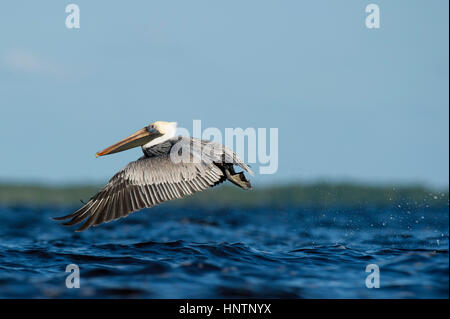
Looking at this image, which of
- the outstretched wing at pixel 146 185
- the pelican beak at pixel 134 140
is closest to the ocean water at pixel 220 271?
the outstretched wing at pixel 146 185

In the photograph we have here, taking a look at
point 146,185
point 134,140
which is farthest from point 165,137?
point 146,185

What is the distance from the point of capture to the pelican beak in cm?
913

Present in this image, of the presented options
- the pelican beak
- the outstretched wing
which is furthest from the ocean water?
the pelican beak

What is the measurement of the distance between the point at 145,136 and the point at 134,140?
185 millimetres

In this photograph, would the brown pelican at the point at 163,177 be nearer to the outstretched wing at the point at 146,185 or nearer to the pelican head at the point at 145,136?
the outstretched wing at the point at 146,185

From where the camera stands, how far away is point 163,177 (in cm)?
806

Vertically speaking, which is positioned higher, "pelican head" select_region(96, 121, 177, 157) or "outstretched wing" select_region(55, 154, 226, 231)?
"pelican head" select_region(96, 121, 177, 157)

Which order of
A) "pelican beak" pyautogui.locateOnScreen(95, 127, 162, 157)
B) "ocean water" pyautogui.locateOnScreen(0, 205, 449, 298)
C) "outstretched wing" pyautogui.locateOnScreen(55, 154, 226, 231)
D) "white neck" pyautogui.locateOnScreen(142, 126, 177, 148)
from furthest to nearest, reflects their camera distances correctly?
"pelican beak" pyautogui.locateOnScreen(95, 127, 162, 157) → "white neck" pyautogui.locateOnScreen(142, 126, 177, 148) → "outstretched wing" pyautogui.locateOnScreen(55, 154, 226, 231) → "ocean water" pyautogui.locateOnScreen(0, 205, 449, 298)

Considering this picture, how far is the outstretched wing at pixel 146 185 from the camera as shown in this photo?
304 inches

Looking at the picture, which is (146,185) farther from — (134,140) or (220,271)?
(220,271)

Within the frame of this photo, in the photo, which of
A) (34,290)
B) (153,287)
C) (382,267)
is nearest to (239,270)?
(153,287)

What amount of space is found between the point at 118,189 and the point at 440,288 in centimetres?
411

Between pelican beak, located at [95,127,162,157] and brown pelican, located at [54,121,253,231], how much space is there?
0.56 metres

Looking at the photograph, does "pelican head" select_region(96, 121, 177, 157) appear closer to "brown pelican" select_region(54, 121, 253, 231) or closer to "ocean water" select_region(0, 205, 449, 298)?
"brown pelican" select_region(54, 121, 253, 231)
